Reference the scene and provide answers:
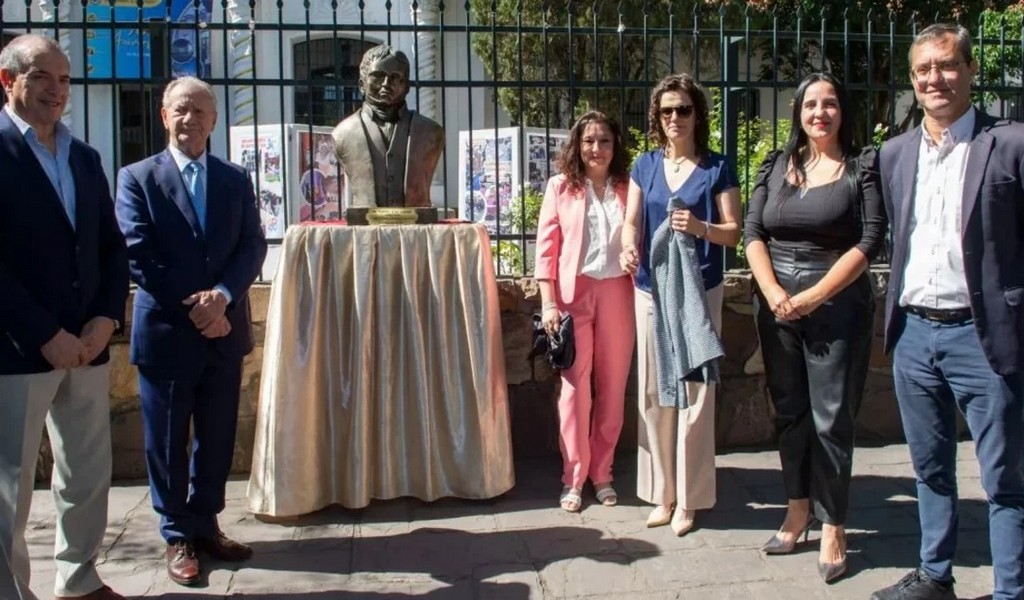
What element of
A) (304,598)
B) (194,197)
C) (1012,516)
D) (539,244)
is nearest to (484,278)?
(539,244)

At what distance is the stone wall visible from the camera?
15.5 ft

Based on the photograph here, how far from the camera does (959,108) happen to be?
295 centimetres

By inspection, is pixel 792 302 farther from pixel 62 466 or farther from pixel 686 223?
pixel 62 466

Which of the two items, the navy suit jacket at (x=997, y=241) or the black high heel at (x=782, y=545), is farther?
the black high heel at (x=782, y=545)

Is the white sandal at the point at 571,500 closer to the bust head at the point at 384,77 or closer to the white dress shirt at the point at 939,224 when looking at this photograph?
the white dress shirt at the point at 939,224

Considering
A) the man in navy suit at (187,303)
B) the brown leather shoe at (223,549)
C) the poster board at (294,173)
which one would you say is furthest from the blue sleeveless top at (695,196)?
the poster board at (294,173)

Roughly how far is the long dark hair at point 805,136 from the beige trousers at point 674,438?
2.04ft

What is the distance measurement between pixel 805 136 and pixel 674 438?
133 centimetres

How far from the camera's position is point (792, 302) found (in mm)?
3307

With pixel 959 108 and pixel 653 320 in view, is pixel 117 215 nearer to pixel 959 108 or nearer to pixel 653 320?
pixel 653 320

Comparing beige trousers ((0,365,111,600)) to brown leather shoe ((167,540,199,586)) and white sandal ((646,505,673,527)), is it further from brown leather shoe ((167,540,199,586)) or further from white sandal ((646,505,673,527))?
white sandal ((646,505,673,527))

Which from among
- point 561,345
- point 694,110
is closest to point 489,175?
point 561,345

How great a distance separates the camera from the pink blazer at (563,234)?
4055mm

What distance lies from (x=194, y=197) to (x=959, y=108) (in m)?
2.62
